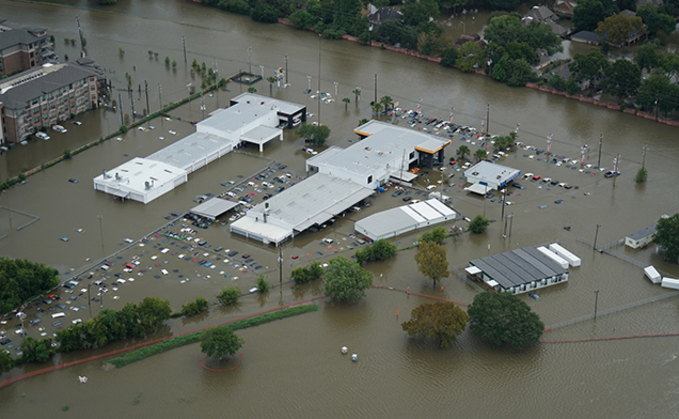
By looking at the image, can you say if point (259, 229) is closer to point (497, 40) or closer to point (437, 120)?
point (437, 120)

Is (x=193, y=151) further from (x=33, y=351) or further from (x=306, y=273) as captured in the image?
(x=33, y=351)

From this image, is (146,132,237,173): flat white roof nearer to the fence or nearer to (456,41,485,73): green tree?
(456,41,485,73): green tree


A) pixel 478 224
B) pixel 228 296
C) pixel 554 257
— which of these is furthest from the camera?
pixel 478 224

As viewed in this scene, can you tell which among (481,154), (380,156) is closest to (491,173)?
(481,154)

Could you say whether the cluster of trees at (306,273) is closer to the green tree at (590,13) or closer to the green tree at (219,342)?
the green tree at (219,342)

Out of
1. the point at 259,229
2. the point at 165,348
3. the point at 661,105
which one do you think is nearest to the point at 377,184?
the point at 259,229

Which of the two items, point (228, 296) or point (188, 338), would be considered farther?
point (228, 296)
